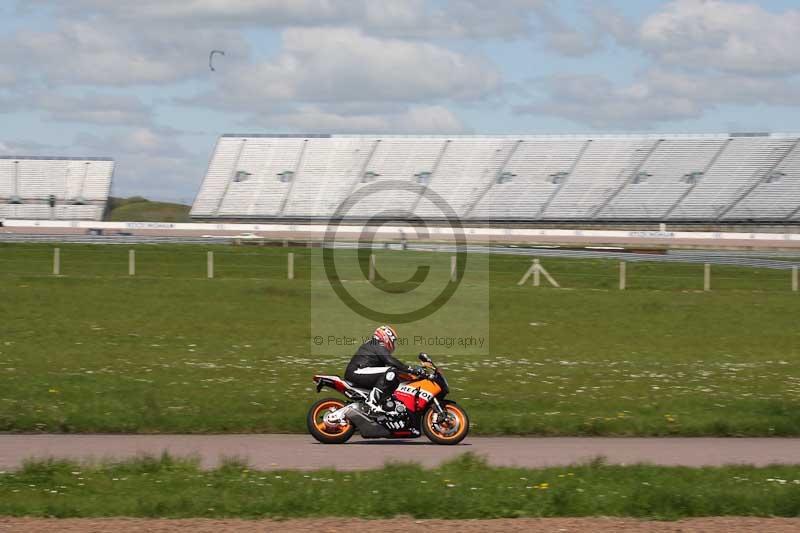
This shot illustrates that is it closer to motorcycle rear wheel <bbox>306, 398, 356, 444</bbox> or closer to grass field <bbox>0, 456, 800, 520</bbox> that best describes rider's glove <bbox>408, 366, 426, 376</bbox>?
motorcycle rear wheel <bbox>306, 398, 356, 444</bbox>

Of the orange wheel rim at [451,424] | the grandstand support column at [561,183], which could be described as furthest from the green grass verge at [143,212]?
the orange wheel rim at [451,424]

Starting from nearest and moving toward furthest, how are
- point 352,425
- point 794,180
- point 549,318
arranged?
1. point 352,425
2. point 549,318
3. point 794,180

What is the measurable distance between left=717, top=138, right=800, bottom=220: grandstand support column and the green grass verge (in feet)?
156

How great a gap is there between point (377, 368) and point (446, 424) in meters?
1.18

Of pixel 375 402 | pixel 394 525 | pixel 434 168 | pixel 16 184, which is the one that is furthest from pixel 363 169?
pixel 394 525

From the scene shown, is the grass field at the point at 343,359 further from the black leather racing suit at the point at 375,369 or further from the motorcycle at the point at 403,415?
the black leather racing suit at the point at 375,369

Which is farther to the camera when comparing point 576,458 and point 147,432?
point 147,432

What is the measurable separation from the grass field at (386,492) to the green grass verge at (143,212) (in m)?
79.4

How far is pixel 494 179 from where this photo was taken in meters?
96.2

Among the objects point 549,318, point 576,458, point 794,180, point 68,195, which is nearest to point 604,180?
point 794,180

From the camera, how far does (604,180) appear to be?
92.9m

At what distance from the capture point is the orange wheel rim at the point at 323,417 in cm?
1342

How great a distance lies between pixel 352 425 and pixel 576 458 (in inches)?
117

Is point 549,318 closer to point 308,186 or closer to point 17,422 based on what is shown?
point 17,422
